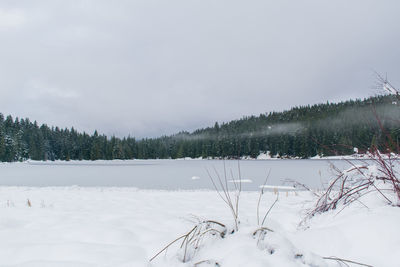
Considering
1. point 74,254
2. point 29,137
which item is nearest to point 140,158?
point 29,137

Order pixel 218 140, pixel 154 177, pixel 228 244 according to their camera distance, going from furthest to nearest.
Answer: pixel 218 140 < pixel 154 177 < pixel 228 244

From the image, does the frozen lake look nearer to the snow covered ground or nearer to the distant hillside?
the snow covered ground

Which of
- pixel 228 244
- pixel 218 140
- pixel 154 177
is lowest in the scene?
pixel 154 177

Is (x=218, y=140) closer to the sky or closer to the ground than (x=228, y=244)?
closer to the sky

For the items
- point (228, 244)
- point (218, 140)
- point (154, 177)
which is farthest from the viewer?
point (218, 140)

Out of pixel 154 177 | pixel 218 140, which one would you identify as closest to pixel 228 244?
pixel 154 177

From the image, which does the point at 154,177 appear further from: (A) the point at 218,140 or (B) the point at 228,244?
(A) the point at 218,140

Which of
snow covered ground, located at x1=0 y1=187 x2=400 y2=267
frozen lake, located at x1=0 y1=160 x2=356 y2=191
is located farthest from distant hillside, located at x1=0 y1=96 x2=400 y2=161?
snow covered ground, located at x1=0 y1=187 x2=400 y2=267

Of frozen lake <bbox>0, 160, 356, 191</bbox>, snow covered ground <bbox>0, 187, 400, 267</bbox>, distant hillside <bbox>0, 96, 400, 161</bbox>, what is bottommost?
frozen lake <bbox>0, 160, 356, 191</bbox>

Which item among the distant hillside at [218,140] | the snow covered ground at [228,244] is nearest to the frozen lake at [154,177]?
the snow covered ground at [228,244]

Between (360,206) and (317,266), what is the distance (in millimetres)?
1240

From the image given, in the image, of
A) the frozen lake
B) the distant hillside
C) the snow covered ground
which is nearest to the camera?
the snow covered ground

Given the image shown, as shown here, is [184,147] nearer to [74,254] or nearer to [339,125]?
[339,125]

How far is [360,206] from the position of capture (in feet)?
7.52
